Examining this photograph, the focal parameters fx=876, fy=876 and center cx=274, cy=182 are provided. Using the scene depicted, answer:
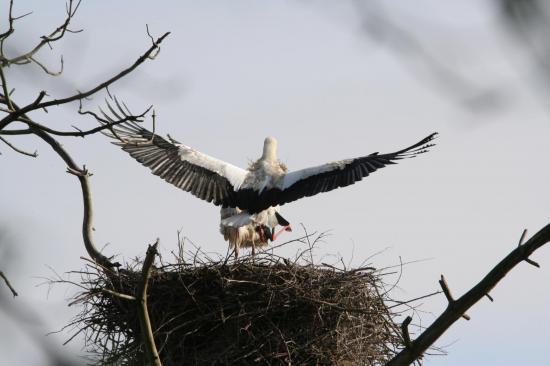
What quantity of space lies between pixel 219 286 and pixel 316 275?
73 centimetres

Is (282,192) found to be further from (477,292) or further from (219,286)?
(477,292)

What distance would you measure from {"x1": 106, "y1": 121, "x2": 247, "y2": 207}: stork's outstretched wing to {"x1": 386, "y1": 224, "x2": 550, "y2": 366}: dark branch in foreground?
14.9 feet

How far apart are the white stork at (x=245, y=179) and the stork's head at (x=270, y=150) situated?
0.36 ft

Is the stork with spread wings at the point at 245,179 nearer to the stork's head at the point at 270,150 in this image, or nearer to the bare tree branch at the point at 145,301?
the stork's head at the point at 270,150

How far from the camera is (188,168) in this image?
29.5 ft

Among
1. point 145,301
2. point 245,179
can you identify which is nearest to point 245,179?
point 245,179

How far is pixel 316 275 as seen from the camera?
6562 mm

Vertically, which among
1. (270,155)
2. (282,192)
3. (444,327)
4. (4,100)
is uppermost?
(270,155)

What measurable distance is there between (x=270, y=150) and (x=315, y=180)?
702 millimetres

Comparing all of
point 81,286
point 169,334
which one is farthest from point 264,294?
point 81,286

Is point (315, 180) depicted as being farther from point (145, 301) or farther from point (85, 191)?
point (145, 301)

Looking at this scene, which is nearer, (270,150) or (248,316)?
(248,316)

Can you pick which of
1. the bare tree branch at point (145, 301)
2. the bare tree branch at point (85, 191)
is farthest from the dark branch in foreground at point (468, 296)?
the bare tree branch at point (85, 191)

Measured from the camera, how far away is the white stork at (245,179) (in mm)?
8688
